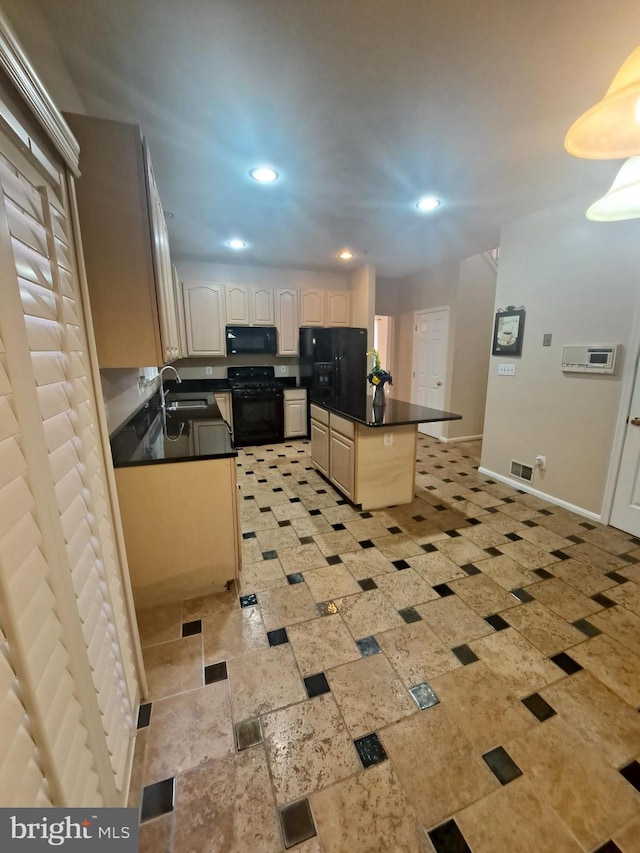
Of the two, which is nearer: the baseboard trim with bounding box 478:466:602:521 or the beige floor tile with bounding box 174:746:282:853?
the beige floor tile with bounding box 174:746:282:853

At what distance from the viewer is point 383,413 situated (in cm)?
300

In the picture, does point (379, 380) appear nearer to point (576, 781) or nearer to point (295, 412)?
point (295, 412)

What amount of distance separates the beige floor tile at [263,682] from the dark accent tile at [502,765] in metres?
0.71

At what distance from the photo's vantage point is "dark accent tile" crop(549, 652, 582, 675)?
1531 mm

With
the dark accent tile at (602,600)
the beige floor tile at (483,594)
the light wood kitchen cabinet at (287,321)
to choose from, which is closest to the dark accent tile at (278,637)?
the beige floor tile at (483,594)

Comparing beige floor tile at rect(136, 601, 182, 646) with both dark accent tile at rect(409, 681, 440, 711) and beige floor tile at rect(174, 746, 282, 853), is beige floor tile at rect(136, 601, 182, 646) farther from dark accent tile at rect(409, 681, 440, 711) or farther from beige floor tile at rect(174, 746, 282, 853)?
dark accent tile at rect(409, 681, 440, 711)

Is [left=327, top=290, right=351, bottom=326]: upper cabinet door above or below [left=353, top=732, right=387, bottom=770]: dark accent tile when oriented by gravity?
above

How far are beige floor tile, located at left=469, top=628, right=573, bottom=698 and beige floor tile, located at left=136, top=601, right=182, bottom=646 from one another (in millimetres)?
1521

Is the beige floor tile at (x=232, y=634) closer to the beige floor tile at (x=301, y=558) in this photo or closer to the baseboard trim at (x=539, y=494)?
the beige floor tile at (x=301, y=558)

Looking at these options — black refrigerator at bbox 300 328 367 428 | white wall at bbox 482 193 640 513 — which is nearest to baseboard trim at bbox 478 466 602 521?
white wall at bbox 482 193 640 513

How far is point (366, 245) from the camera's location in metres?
4.00

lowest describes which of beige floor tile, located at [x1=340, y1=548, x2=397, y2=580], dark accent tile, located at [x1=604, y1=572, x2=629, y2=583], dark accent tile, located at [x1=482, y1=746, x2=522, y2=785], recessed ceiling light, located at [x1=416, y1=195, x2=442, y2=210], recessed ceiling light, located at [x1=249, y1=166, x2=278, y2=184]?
dark accent tile, located at [x1=482, y1=746, x2=522, y2=785]

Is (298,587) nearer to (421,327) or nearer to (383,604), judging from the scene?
(383,604)

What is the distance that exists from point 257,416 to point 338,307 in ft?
7.07
